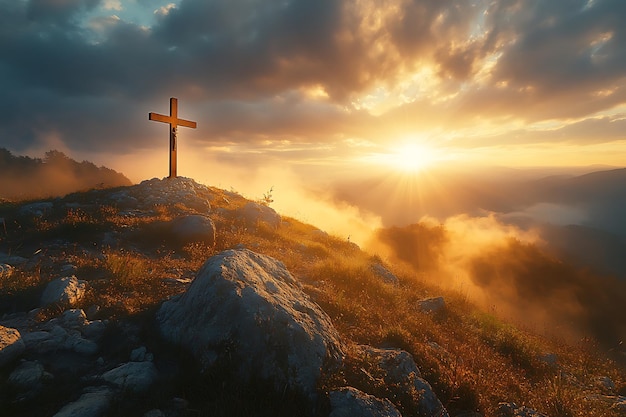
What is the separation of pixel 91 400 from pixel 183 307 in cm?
185

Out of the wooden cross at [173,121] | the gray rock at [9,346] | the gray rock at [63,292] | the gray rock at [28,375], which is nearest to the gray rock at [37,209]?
the wooden cross at [173,121]

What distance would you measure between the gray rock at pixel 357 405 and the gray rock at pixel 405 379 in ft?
1.69

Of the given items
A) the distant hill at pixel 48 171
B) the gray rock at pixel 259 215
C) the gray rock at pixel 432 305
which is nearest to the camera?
the gray rock at pixel 432 305

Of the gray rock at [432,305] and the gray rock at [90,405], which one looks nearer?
the gray rock at [90,405]

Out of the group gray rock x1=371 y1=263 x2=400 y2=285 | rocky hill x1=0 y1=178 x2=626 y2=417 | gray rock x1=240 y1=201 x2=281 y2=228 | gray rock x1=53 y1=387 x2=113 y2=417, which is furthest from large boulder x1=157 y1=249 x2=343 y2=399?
gray rock x1=240 y1=201 x2=281 y2=228

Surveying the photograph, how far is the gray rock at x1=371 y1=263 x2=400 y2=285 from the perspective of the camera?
13.3m

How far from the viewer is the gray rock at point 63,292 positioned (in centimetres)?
621

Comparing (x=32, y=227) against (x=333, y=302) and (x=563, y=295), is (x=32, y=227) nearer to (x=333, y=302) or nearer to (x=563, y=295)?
(x=333, y=302)

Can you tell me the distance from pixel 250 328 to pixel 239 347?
285 millimetres

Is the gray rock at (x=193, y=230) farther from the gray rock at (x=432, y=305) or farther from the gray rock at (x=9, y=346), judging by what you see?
the gray rock at (x=432, y=305)

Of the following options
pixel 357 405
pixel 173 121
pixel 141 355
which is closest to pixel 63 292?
pixel 141 355

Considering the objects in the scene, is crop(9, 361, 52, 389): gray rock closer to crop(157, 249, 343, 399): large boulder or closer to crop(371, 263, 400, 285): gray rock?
crop(157, 249, 343, 399): large boulder

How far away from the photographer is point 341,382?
456cm

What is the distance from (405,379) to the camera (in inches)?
201
